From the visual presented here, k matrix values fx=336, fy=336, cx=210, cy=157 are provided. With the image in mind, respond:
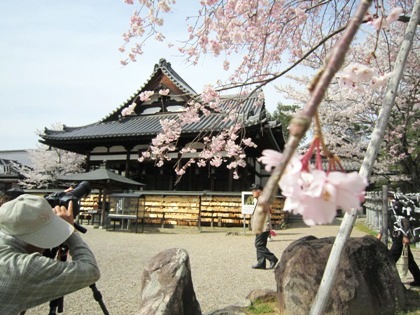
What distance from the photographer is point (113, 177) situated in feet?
36.1

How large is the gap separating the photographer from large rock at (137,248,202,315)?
1496mm

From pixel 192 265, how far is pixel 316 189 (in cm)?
600

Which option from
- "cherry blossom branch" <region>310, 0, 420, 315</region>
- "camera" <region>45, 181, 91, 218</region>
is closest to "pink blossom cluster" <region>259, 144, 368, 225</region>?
"cherry blossom branch" <region>310, 0, 420, 315</region>

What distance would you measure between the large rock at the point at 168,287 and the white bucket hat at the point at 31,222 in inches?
65.8

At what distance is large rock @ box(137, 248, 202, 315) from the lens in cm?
306

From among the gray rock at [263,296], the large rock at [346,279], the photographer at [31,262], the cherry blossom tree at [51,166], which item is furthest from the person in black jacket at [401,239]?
the cherry blossom tree at [51,166]

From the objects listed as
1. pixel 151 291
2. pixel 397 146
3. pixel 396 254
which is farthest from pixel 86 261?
pixel 397 146

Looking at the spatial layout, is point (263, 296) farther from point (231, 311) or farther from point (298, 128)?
point (298, 128)

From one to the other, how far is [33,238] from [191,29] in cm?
378

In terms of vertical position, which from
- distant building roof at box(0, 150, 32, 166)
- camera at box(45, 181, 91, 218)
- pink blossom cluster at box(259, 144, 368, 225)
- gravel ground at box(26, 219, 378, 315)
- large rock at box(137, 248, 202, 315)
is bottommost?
gravel ground at box(26, 219, 378, 315)

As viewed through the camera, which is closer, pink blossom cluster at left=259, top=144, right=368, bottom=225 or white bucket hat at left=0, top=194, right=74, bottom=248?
pink blossom cluster at left=259, top=144, right=368, bottom=225

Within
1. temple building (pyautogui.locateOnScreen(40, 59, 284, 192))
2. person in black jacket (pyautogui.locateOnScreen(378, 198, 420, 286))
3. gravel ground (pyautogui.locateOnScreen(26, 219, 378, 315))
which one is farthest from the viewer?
temple building (pyautogui.locateOnScreen(40, 59, 284, 192))

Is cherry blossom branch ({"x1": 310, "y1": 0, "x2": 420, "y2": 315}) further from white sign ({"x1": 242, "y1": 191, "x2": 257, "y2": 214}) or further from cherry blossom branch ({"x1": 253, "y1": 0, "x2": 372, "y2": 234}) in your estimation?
white sign ({"x1": 242, "y1": 191, "x2": 257, "y2": 214})

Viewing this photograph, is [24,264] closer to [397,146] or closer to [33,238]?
[33,238]
